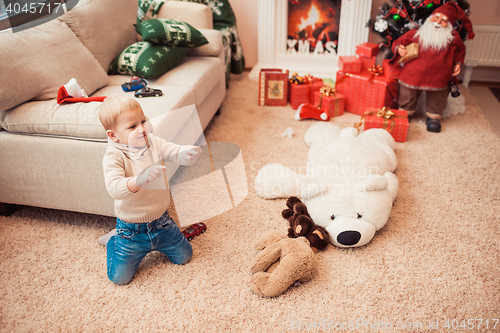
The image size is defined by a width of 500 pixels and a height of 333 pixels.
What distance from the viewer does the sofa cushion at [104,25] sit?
198 centimetres

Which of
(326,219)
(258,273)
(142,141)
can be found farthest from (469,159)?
(142,141)

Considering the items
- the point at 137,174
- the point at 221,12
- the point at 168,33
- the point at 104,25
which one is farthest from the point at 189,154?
the point at 221,12

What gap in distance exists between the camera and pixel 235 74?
131 inches

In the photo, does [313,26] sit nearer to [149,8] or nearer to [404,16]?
[404,16]

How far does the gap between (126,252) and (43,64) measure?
913mm

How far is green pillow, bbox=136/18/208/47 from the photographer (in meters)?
2.11

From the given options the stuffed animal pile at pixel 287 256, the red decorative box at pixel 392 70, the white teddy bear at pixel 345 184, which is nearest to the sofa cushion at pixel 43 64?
the white teddy bear at pixel 345 184

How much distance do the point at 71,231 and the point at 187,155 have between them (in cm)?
75

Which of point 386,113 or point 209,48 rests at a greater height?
point 209,48

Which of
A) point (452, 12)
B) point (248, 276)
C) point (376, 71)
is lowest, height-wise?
point (248, 276)

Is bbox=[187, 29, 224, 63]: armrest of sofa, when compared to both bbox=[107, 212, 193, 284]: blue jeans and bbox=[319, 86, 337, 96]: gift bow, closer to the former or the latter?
bbox=[319, 86, 337, 96]: gift bow

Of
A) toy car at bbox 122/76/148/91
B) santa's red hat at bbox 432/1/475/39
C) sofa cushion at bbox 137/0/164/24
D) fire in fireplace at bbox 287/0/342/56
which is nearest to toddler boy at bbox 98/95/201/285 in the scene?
toy car at bbox 122/76/148/91

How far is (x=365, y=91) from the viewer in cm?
250

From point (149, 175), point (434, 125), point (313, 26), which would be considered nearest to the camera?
point (149, 175)
